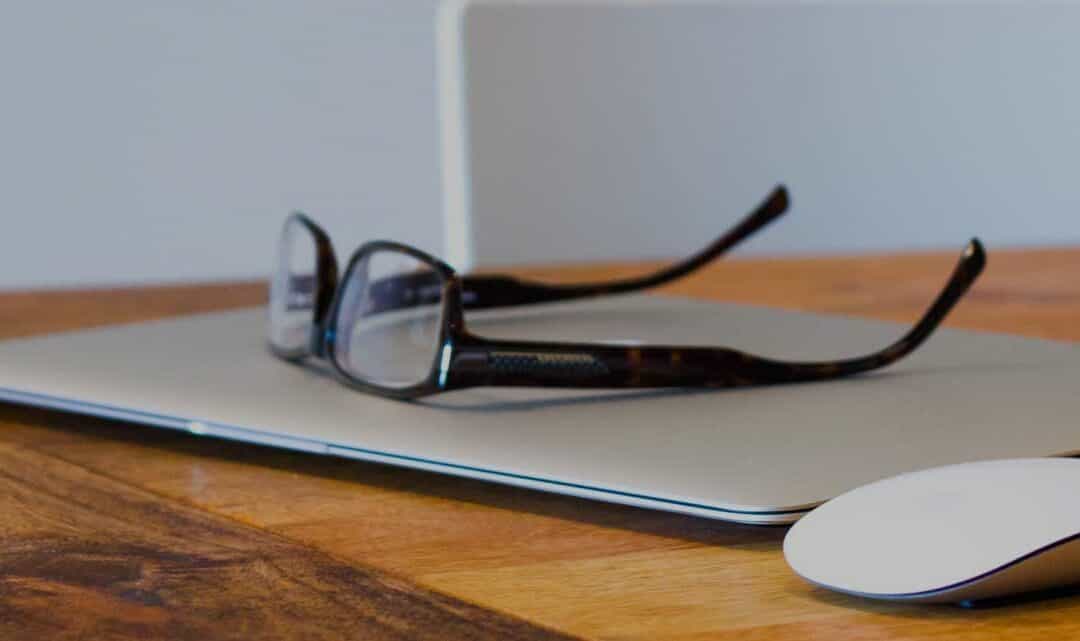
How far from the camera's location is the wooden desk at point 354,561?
335 mm

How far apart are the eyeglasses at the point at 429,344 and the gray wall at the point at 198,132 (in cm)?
138

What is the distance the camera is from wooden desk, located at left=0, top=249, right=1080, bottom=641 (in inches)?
13.2

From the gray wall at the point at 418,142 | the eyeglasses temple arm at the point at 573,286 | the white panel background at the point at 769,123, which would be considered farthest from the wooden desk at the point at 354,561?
the white panel background at the point at 769,123

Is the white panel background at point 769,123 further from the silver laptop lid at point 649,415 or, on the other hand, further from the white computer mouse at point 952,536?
the white computer mouse at point 952,536

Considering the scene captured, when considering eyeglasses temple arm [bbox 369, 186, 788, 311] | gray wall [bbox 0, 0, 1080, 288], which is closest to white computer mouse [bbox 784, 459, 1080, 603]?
eyeglasses temple arm [bbox 369, 186, 788, 311]

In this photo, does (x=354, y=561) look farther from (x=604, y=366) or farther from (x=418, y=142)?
(x=418, y=142)

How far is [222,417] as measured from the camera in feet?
1.71

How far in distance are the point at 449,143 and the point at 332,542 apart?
1385 millimetres

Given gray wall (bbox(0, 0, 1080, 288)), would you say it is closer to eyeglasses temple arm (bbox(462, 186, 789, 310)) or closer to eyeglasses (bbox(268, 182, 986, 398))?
eyeglasses temple arm (bbox(462, 186, 789, 310))

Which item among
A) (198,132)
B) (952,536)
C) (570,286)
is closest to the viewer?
(952,536)

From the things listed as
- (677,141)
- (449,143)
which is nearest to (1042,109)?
(677,141)

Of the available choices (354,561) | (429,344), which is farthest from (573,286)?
(354,561)

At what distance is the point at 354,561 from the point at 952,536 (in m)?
0.16

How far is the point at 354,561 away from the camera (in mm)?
394
